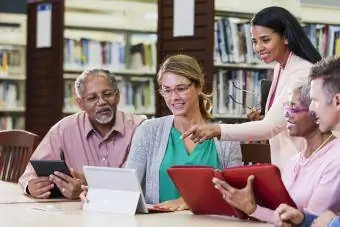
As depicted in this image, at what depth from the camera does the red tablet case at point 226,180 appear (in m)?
2.17

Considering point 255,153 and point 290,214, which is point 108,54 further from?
point 290,214

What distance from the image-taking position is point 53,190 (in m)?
3.02

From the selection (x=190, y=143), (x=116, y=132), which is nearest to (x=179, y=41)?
(x=116, y=132)

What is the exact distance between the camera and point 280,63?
3.05 m

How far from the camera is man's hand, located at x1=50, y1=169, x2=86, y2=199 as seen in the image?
2.96 meters

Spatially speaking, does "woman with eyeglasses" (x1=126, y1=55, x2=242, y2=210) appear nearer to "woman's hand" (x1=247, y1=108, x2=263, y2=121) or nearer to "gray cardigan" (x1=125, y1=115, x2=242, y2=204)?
"gray cardigan" (x1=125, y1=115, x2=242, y2=204)

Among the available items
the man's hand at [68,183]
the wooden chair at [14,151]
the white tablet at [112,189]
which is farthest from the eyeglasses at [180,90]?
the wooden chair at [14,151]

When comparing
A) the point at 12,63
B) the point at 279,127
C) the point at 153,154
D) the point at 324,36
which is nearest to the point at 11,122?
the point at 12,63

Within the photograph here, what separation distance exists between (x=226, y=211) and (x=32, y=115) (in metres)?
4.34

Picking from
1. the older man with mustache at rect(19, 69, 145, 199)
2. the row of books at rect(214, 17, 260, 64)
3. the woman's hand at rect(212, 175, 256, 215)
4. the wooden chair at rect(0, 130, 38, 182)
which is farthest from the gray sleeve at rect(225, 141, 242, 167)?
the row of books at rect(214, 17, 260, 64)

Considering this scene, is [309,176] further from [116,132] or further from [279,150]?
[116,132]

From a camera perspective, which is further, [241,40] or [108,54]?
[108,54]

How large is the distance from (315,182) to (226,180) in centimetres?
27

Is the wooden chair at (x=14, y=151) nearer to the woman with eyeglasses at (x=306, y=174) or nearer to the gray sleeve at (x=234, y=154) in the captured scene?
the gray sleeve at (x=234, y=154)
